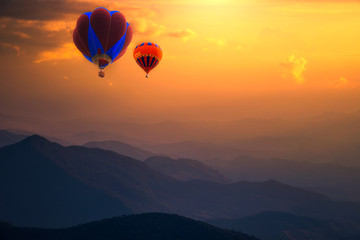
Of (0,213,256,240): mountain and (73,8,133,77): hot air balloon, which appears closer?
(73,8,133,77): hot air balloon

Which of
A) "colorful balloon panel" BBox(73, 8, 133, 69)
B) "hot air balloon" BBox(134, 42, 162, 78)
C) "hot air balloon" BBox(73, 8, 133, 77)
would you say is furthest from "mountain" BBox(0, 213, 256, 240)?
"colorful balloon panel" BBox(73, 8, 133, 69)

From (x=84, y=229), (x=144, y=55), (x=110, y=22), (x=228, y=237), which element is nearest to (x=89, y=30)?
(x=110, y=22)

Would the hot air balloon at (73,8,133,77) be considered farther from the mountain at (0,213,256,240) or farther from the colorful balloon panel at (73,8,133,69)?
the mountain at (0,213,256,240)

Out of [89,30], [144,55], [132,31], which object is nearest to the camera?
[89,30]

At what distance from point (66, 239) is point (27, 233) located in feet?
33.2

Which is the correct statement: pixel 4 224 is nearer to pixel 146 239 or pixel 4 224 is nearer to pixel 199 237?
pixel 146 239

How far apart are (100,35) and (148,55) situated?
1834 centimetres

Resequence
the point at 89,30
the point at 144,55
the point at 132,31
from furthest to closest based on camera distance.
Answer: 1. the point at 144,55
2. the point at 132,31
3. the point at 89,30

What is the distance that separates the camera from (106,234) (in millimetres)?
123562

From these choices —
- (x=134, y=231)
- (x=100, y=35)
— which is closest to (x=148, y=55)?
(x=100, y=35)

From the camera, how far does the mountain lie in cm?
12219

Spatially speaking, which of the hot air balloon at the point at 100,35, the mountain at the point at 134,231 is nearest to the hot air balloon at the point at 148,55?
the hot air balloon at the point at 100,35

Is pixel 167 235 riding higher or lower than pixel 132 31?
lower

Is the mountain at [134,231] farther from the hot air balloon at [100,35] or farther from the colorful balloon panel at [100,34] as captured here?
the colorful balloon panel at [100,34]
